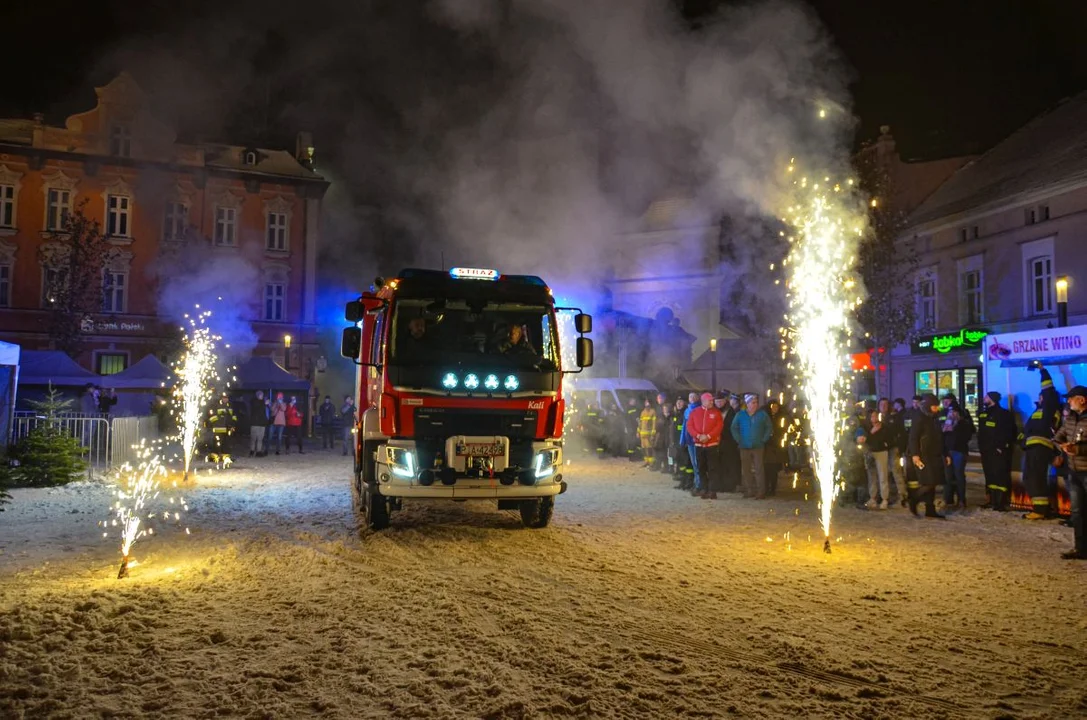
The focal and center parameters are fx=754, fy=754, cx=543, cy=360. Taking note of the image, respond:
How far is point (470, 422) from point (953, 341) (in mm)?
22977

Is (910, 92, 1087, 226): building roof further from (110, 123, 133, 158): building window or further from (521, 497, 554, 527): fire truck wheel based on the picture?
(110, 123, 133, 158): building window

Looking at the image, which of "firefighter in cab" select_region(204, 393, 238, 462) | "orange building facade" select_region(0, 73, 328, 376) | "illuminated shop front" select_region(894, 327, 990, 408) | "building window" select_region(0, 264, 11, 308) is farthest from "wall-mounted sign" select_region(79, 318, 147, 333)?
"illuminated shop front" select_region(894, 327, 990, 408)

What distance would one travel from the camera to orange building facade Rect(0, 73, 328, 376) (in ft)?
116

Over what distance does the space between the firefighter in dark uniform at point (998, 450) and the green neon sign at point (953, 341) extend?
15.1 metres

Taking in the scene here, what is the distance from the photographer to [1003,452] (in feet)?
38.7

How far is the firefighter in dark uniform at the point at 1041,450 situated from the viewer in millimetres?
10664

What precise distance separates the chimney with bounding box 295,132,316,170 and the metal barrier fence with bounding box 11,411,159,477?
90.9 ft

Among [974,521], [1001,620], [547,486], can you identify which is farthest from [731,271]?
[1001,620]

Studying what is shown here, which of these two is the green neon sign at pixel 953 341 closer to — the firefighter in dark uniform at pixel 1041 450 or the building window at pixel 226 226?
the firefighter in dark uniform at pixel 1041 450

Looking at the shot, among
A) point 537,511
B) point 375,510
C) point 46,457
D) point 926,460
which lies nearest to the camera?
point 375,510

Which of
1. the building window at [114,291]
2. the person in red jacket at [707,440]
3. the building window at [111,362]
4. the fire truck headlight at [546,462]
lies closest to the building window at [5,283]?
the building window at [114,291]

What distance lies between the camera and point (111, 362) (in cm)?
3653

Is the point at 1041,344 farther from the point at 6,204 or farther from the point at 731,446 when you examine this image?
the point at 6,204

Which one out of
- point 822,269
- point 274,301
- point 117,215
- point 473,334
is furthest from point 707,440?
point 117,215
